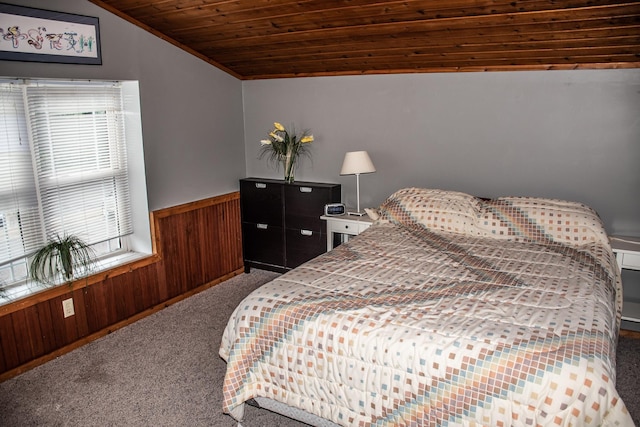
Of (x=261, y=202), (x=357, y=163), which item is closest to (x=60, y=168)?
(x=261, y=202)

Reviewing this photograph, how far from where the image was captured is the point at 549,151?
353 centimetres

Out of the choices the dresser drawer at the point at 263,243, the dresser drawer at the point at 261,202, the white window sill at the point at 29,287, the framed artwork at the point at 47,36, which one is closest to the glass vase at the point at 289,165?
the dresser drawer at the point at 261,202

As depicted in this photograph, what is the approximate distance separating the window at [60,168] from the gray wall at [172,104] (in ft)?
0.48

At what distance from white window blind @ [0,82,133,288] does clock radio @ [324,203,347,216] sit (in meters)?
1.48

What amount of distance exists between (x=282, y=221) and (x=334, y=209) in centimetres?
56

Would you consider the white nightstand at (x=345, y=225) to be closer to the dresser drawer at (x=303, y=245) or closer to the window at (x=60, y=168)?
the dresser drawer at (x=303, y=245)

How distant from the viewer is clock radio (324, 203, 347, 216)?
4.05 m

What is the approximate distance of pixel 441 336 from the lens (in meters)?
1.98

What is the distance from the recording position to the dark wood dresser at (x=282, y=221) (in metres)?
4.24

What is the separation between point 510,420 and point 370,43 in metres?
2.46

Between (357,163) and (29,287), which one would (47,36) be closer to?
(29,287)

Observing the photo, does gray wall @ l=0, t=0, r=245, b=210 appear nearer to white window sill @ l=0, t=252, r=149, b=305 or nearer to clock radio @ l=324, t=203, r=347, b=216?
white window sill @ l=0, t=252, r=149, b=305

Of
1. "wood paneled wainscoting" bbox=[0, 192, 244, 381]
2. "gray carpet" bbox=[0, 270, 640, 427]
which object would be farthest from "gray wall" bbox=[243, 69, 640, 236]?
"gray carpet" bbox=[0, 270, 640, 427]

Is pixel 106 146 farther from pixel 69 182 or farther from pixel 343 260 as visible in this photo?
pixel 343 260
